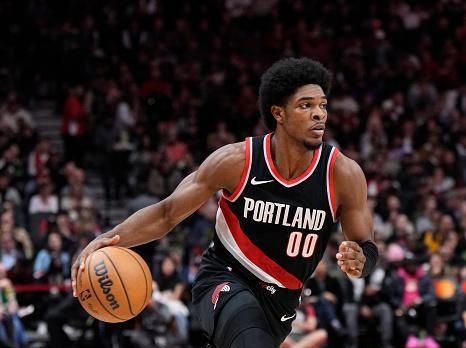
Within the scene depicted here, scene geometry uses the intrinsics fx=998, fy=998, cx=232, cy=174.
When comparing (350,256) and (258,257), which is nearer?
(350,256)

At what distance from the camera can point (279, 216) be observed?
5719 millimetres

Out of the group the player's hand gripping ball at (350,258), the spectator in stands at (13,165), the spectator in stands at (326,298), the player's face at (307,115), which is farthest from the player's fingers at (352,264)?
the spectator in stands at (13,165)

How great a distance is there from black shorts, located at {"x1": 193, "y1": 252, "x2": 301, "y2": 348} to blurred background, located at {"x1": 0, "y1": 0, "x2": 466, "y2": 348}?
16.5ft

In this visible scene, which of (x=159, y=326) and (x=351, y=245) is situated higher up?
(x=351, y=245)

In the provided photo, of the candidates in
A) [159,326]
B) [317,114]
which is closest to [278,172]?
[317,114]

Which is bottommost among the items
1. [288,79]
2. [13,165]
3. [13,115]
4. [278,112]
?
[13,165]

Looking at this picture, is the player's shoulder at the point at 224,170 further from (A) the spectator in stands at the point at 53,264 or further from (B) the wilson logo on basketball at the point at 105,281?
(A) the spectator in stands at the point at 53,264

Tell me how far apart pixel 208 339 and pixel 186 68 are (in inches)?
499

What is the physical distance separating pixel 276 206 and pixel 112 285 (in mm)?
1048

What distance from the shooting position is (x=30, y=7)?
61.1 feet

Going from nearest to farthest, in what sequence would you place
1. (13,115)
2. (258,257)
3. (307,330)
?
(258,257) → (307,330) → (13,115)

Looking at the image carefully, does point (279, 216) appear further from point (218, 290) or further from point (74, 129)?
point (74, 129)

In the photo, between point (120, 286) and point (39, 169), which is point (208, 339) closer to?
point (120, 286)

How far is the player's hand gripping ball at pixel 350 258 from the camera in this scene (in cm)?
526
